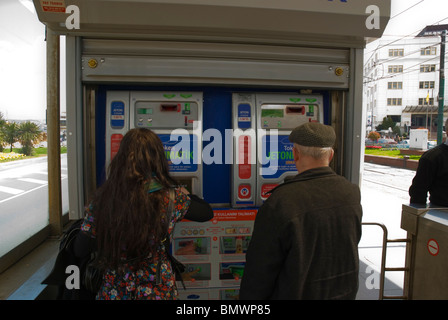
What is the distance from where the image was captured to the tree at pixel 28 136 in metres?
4.23

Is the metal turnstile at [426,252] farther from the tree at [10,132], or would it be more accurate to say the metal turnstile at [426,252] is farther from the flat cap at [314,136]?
the tree at [10,132]

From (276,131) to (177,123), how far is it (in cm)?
87

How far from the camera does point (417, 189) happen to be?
119 inches

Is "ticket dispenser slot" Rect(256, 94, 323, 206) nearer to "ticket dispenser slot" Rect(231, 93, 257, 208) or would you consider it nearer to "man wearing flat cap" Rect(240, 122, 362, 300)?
"ticket dispenser slot" Rect(231, 93, 257, 208)

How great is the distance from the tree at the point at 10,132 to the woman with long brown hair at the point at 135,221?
2.96 m

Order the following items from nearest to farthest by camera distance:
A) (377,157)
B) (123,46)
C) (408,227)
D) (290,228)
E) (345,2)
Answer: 1. (290,228)
2. (345,2)
3. (123,46)
4. (408,227)
5. (377,157)

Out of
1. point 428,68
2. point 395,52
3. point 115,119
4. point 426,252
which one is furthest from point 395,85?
point 115,119

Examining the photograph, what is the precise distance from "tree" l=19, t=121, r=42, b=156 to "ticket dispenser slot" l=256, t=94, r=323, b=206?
138 inches

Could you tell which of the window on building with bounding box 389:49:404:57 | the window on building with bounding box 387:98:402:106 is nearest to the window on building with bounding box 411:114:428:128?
the window on building with bounding box 387:98:402:106

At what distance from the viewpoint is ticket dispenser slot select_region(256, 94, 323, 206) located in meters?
2.63

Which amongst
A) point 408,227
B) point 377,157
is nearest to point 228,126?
point 408,227

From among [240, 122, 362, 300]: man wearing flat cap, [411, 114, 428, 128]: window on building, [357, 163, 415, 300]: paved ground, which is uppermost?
[411, 114, 428, 128]: window on building
